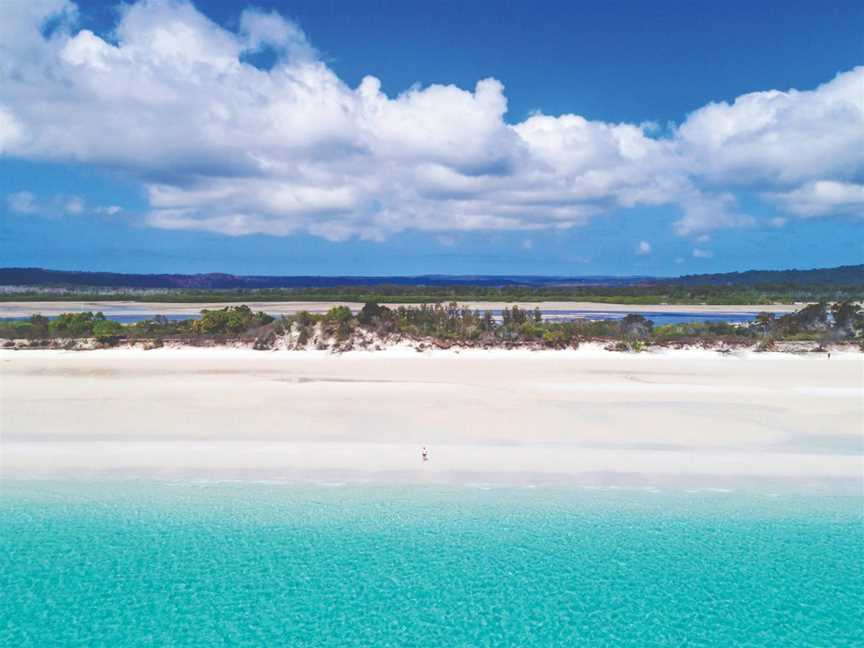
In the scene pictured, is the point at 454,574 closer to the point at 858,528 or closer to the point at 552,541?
the point at 552,541

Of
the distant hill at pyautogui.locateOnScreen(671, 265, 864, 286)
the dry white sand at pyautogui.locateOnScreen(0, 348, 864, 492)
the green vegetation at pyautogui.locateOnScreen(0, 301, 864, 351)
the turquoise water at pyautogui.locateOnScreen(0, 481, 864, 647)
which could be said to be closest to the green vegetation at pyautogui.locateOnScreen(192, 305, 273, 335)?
the green vegetation at pyautogui.locateOnScreen(0, 301, 864, 351)

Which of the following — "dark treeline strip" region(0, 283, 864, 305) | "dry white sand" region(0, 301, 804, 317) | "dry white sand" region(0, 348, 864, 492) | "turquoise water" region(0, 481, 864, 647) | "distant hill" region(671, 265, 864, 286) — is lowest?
"turquoise water" region(0, 481, 864, 647)

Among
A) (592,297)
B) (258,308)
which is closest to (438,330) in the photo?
(258,308)

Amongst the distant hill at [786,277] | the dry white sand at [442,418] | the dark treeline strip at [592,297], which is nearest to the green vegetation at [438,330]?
the dry white sand at [442,418]

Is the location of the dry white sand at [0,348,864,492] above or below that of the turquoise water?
above

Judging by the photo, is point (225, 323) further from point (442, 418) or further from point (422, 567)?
point (422, 567)

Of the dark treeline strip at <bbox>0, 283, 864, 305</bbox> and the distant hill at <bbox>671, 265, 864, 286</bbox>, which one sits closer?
the dark treeline strip at <bbox>0, 283, 864, 305</bbox>

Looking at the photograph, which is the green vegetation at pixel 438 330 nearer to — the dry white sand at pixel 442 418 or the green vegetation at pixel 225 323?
the green vegetation at pixel 225 323

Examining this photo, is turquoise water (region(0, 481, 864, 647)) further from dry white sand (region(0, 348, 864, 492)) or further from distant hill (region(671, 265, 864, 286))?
distant hill (region(671, 265, 864, 286))

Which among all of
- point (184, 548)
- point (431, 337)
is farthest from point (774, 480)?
point (431, 337)
